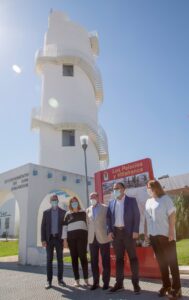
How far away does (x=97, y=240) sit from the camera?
6066mm

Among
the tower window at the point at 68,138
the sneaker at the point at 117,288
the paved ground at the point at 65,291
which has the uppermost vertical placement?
the tower window at the point at 68,138

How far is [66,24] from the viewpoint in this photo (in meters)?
24.3

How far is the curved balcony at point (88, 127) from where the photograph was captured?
66.5 ft

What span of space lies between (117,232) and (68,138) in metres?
15.3

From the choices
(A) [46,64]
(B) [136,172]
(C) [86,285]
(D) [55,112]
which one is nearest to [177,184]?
(D) [55,112]

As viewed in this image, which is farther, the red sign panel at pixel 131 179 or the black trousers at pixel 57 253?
the red sign panel at pixel 131 179

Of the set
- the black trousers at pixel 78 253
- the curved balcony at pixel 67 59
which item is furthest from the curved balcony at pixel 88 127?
the black trousers at pixel 78 253

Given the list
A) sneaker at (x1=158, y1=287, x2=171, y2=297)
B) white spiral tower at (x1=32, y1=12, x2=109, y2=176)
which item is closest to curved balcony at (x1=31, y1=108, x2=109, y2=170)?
white spiral tower at (x1=32, y1=12, x2=109, y2=176)

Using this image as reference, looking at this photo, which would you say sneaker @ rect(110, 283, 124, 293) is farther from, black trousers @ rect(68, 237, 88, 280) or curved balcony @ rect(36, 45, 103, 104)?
curved balcony @ rect(36, 45, 103, 104)

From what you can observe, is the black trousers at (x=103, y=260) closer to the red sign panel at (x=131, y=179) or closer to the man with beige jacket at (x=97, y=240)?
the man with beige jacket at (x=97, y=240)

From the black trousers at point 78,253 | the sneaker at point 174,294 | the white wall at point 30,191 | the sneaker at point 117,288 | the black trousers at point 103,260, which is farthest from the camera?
the white wall at point 30,191

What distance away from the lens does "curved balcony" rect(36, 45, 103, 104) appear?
72.1ft

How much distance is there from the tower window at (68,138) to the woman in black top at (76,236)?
14034 millimetres

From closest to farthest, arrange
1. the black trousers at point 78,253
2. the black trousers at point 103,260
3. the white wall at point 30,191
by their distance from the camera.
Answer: the black trousers at point 103,260 < the black trousers at point 78,253 < the white wall at point 30,191
